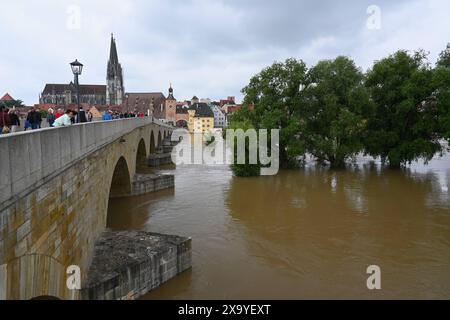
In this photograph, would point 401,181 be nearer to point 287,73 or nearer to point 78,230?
point 287,73

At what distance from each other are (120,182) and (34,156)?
16.7 m

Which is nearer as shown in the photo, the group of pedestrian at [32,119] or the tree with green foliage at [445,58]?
the group of pedestrian at [32,119]

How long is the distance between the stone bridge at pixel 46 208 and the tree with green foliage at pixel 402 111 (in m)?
26.3

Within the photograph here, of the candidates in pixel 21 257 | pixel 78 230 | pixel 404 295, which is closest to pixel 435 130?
pixel 404 295

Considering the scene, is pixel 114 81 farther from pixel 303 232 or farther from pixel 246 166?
pixel 303 232

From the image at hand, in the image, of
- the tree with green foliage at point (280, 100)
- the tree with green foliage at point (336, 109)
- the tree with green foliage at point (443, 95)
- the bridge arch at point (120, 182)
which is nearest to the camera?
the bridge arch at point (120, 182)

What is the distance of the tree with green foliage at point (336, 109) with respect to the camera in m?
29.7

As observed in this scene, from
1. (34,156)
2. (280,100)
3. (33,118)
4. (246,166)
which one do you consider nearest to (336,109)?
(280,100)

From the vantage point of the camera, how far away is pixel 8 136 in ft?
13.9

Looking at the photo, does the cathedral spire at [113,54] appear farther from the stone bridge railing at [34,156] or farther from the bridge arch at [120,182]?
the stone bridge railing at [34,156]

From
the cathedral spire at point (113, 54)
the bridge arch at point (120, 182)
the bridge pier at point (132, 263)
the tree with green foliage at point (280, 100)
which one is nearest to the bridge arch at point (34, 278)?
the bridge pier at point (132, 263)

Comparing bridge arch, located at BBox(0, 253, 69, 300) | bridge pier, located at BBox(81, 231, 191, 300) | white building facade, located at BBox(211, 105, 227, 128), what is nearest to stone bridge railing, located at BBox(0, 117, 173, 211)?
bridge arch, located at BBox(0, 253, 69, 300)

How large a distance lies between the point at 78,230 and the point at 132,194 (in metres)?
14.2

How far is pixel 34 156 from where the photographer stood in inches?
197
